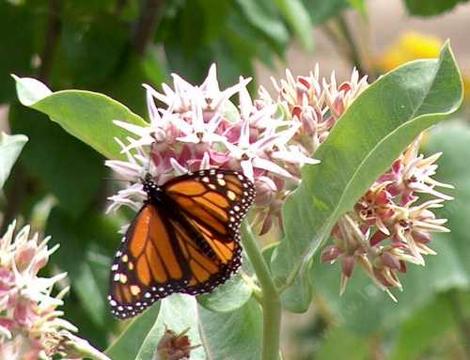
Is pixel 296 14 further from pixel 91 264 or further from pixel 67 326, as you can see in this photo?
pixel 67 326

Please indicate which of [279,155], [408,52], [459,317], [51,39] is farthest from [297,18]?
[408,52]

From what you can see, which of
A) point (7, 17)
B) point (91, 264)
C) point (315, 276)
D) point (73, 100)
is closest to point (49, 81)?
point (7, 17)

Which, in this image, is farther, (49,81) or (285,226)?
(49,81)

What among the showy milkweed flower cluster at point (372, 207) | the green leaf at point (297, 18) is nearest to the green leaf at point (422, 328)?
the green leaf at point (297, 18)

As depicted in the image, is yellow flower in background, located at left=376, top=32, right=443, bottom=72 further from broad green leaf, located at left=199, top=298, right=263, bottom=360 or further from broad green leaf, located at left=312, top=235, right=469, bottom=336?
broad green leaf, located at left=199, top=298, right=263, bottom=360

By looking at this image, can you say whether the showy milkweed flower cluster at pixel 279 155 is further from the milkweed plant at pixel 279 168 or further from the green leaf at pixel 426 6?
the green leaf at pixel 426 6

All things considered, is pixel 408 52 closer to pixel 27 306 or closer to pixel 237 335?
pixel 237 335
